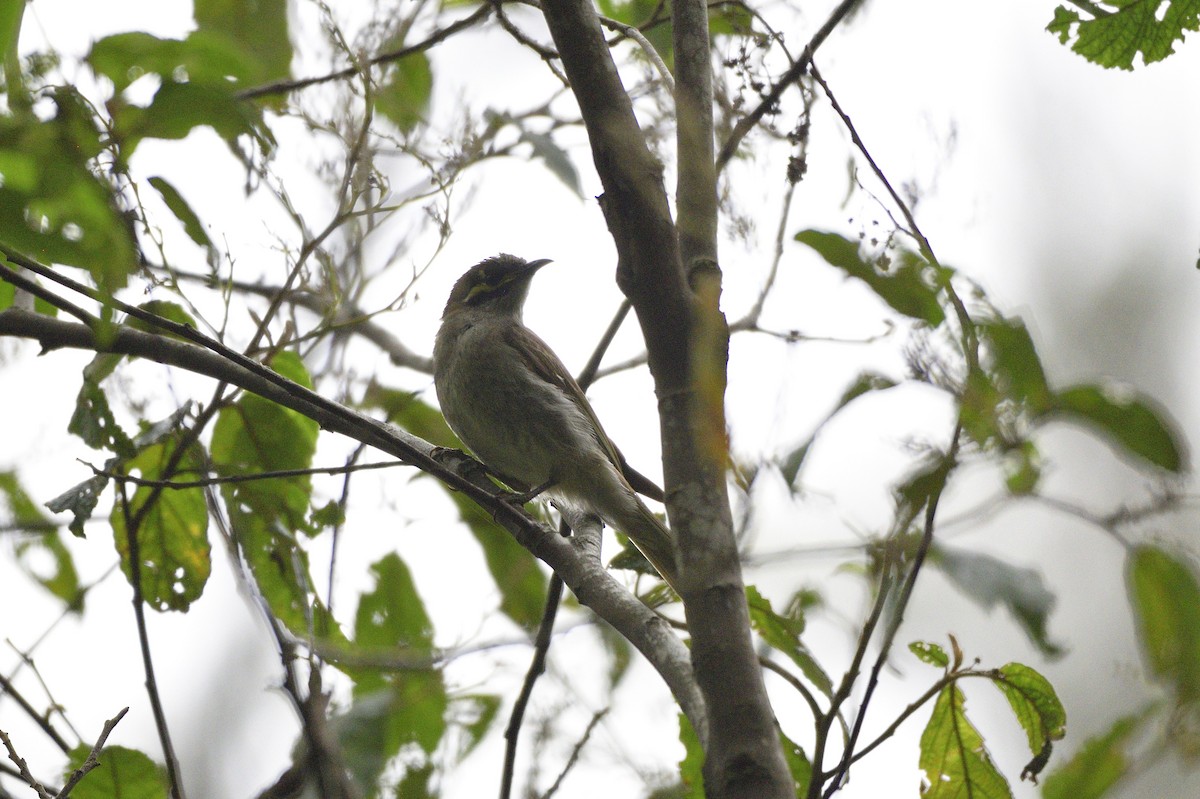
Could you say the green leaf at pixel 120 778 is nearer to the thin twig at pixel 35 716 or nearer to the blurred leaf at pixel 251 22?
the thin twig at pixel 35 716

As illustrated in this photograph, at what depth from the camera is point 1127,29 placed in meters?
2.66

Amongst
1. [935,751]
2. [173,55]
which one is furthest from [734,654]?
[173,55]

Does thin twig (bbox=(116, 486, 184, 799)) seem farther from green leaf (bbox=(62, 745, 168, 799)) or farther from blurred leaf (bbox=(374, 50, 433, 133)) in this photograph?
blurred leaf (bbox=(374, 50, 433, 133))

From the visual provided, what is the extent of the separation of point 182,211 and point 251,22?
1.59 metres

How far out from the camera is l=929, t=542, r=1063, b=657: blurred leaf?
1.97 metres

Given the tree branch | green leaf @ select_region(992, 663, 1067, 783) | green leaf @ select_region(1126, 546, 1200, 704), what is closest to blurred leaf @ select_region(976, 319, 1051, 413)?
green leaf @ select_region(1126, 546, 1200, 704)

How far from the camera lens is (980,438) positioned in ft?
5.59

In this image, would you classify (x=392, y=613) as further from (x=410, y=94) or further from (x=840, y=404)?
(x=840, y=404)

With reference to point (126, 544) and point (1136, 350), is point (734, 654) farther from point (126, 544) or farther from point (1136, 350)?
point (1136, 350)

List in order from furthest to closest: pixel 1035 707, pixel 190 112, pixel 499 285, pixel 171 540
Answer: pixel 499 285, pixel 171 540, pixel 1035 707, pixel 190 112

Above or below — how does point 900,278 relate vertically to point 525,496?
below

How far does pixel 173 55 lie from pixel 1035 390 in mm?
2221

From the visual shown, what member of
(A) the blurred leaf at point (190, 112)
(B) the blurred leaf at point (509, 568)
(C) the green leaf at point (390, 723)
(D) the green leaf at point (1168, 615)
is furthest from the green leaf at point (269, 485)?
(D) the green leaf at point (1168, 615)

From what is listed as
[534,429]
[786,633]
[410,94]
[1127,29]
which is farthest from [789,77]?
[534,429]
